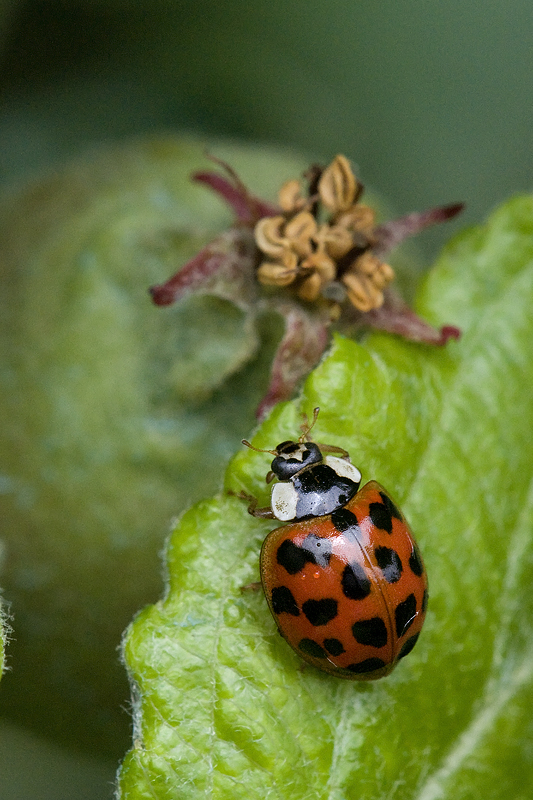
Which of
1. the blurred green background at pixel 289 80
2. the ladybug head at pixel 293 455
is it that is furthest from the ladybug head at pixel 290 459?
the blurred green background at pixel 289 80

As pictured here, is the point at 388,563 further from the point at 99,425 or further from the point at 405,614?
the point at 99,425

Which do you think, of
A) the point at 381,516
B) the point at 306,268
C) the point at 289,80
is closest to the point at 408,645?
the point at 381,516

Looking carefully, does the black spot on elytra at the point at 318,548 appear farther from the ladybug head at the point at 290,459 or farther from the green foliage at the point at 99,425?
the green foliage at the point at 99,425

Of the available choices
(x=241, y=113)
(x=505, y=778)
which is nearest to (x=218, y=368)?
(x=505, y=778)

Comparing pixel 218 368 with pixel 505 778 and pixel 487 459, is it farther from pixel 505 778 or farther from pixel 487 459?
pixel 505 778

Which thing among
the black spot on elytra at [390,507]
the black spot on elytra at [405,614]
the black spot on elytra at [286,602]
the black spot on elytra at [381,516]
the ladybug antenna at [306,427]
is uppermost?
the ladybug antenna at [306,427]

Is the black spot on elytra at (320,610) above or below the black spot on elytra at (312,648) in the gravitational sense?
above
